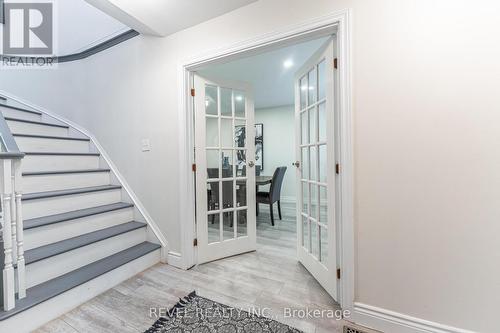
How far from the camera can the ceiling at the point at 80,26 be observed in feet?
8.43

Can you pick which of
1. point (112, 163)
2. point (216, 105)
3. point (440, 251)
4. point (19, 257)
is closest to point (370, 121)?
point (440, 251)

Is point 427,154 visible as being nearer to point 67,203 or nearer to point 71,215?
point 71,215

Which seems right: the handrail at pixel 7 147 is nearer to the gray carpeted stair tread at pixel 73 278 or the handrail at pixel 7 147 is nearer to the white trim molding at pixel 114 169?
the gray carpeted stair tread at pixel 73 278

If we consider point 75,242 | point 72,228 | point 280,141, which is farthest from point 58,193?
point 280,141

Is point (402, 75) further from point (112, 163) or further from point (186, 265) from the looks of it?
point (112, 163)

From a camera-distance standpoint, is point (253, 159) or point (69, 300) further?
point (253, 159)

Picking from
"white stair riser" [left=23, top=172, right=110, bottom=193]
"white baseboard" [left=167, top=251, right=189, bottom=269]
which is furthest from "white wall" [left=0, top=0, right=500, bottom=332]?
"white stair riser" [left=23, top=172, right=110, bottom=193]

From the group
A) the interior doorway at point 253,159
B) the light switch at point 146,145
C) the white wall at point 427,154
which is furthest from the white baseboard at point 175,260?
the white wall at point 427,154

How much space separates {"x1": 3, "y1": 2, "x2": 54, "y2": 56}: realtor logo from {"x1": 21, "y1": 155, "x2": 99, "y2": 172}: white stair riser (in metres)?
1.84

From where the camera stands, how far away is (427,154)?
1179mm

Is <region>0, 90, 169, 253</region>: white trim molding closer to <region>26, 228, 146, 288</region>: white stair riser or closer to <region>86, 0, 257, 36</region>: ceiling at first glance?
<region>26, 228, 146, 288</region>: white stair riser

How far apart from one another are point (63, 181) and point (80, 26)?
2144 mm

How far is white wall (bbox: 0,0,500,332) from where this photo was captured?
1069mm

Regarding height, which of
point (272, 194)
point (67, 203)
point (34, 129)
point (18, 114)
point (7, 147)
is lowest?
point (272, 194)
